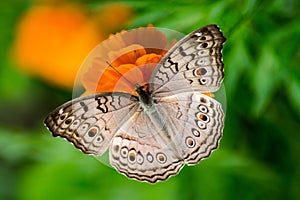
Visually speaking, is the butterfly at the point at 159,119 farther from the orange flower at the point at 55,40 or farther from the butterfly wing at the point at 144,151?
the orange flower at the point at 55,40

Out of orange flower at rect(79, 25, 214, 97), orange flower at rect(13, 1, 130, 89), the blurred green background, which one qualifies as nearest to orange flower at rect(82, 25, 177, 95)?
orange flower at rect(79, 25, 214, 97)

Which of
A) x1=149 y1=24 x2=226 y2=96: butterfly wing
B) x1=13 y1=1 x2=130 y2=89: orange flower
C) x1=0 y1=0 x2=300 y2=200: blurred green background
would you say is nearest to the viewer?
x1=149 y1=24 x2=226 y2=96: butterfly wing

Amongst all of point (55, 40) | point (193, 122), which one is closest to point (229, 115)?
point (193, 122)

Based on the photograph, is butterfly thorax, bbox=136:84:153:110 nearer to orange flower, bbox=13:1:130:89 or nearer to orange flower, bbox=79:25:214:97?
orange flower, bbox=79:25:214:97

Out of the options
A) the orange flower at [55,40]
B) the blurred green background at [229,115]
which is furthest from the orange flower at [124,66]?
the orange flower at [55,40]

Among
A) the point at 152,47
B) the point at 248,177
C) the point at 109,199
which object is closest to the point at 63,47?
the point at 109,199

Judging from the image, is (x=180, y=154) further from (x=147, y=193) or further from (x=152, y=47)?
(x=147, y=193)
